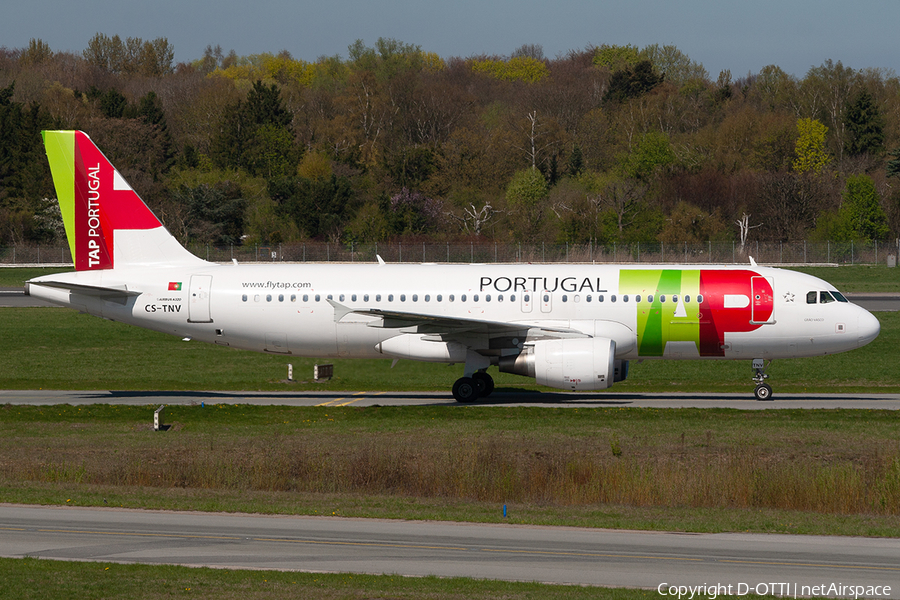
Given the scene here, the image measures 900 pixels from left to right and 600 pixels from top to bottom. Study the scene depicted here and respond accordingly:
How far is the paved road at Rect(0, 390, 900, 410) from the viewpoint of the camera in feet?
106

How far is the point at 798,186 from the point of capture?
113 meters

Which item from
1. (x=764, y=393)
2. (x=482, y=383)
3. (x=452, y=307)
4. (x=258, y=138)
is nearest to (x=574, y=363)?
(x=482, y=383)

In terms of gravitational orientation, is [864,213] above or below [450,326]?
above

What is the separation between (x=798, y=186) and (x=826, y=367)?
74.3 metres

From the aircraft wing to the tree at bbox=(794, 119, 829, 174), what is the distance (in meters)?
100

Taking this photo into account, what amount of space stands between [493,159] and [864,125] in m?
46.3

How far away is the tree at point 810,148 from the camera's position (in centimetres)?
12350

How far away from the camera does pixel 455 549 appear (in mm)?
15336

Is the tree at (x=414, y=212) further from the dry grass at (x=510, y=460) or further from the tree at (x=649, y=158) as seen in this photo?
the dry grass at (x=510, y=460)

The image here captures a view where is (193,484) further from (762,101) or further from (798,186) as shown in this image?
(762,101)

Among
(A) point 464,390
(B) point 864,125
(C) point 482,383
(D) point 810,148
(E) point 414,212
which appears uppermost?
(B) point 864,125

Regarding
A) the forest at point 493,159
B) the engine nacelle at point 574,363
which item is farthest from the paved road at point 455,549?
the forest at point 493,159

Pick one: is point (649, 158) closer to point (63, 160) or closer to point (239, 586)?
point (63, 160)

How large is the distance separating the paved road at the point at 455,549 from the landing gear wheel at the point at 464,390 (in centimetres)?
1568
